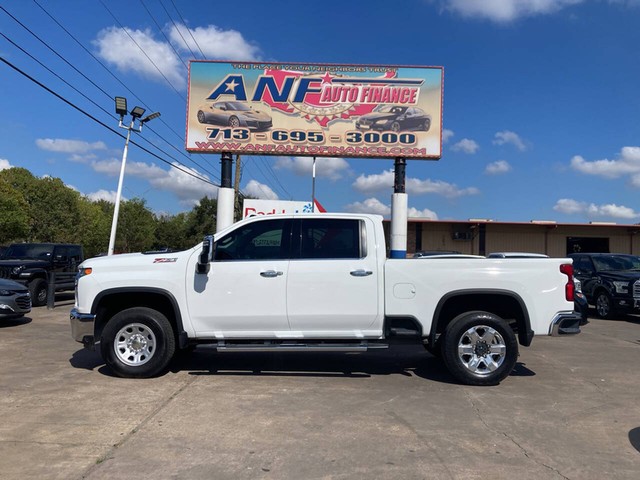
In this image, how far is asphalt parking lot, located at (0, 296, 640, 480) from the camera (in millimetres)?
3998

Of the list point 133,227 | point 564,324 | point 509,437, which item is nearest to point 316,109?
point 564,324

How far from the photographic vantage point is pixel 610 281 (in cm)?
1394

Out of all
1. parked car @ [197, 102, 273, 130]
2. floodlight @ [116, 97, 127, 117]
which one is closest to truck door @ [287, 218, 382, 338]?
parked car @ [197, 102, 273, 130]

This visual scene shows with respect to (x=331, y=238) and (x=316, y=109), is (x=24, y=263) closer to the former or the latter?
(x=316, y=109)

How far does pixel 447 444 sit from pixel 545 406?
5.85 ft

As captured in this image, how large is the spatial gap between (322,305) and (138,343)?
2.37 meters

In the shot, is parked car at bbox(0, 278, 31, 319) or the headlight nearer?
parked car at bbox(0, 278, 31, 319)

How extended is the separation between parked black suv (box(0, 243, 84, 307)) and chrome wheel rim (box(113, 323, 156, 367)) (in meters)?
8.95

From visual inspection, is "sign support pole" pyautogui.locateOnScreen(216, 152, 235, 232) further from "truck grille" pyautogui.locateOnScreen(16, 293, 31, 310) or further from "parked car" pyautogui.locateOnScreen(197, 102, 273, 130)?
"truck grille" pyautogui.locateOnScreen(16, 293, 31, 310)

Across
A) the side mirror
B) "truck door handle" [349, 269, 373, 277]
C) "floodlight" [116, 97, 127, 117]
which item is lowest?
"truck door handle" [349, 269, 373, 277]

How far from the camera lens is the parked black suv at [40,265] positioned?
14.0m

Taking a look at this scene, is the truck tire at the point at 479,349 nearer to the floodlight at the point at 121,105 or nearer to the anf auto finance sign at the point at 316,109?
the anf auto finance sign at the point at 316,109

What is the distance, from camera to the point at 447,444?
4.48 metres

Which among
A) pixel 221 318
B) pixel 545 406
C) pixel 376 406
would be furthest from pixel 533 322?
pixel 221 318
